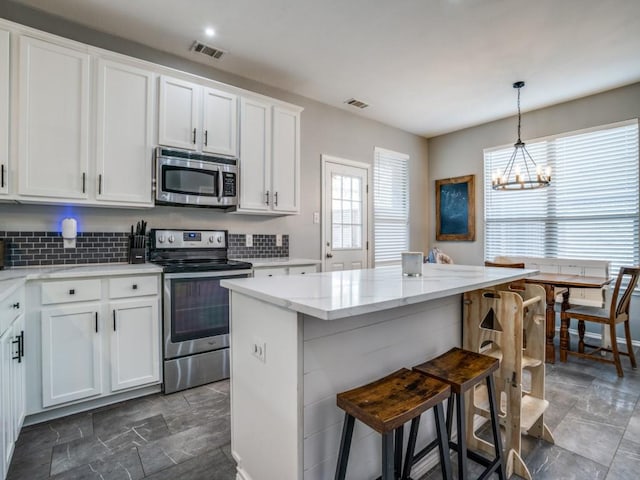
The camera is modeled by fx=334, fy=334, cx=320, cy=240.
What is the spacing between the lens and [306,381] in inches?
48.8

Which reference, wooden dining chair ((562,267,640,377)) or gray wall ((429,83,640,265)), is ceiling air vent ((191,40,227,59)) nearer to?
gray wall ((429,83,640,265))

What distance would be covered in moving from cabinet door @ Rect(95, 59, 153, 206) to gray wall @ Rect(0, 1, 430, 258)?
348 millimetres

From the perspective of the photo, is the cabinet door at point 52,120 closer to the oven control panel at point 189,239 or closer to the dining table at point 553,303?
the oven control panel at point 189,239

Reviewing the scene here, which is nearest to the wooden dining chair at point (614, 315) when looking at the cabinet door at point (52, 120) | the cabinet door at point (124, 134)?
the cabinet door at point (124, 134)

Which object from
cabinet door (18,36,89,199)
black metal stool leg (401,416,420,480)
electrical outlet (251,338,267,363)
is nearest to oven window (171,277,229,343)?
cabinet door (18,36,89,199)

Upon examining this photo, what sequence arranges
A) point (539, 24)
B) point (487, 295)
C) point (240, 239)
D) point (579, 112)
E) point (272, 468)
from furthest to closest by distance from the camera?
point (579, 112)
point (240, 239)
point (539, 24)
point (487, 295)
point (272, 468)

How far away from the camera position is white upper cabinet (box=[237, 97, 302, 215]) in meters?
3.23

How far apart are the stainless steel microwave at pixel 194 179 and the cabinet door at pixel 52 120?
1.70ft

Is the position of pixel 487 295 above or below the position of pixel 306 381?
above

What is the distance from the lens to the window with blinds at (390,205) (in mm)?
4934

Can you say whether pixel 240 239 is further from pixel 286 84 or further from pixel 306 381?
pixel 306 381

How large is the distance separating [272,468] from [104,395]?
1610 millimetres

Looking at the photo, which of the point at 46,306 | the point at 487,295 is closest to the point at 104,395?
the point at 46,306

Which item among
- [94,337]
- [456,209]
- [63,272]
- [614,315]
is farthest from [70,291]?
[456,209]
